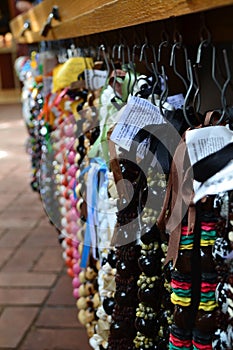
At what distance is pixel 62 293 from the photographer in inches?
75.2

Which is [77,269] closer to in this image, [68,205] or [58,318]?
[68,205]

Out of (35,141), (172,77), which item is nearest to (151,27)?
(172,77)

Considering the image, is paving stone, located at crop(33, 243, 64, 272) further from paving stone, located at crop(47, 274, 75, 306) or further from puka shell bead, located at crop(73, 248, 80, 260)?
puka shell bead, located at crop(73, 248, 80, 260)

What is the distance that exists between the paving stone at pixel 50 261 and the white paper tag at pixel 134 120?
140cm

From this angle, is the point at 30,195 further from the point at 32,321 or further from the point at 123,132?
the point at 123,132

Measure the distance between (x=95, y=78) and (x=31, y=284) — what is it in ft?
3.26

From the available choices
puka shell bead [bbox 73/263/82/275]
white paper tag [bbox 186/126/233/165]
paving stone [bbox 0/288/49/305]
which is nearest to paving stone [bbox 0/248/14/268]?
paving stone [bbox 0/288/49/305]

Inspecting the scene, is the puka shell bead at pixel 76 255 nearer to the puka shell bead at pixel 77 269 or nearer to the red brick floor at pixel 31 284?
the puka shell bead at pixel 77 269

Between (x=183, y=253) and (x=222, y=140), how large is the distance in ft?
0.51

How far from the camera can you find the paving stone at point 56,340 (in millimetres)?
1557

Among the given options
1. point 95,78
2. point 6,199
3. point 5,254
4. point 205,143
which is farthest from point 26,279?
point 205,143

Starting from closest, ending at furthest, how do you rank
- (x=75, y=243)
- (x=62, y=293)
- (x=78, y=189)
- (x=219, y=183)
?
(x=219, y=183) < (x=78, y=189) < (x=75, y=243) < (x=62, y=293)

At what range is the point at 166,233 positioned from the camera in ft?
2.52

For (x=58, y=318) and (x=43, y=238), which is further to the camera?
(x=43, y=238)
